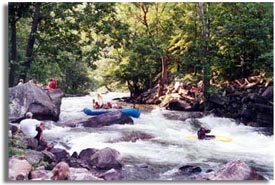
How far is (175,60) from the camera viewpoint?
15.8 ft

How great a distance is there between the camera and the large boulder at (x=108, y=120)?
497 centimetres

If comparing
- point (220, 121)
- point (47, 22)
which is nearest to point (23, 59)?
point (47, 22)

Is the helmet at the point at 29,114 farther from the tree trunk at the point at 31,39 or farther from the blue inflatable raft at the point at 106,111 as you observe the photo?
the blue inflatable raft at the point at 106,111

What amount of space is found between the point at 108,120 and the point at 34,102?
977mm

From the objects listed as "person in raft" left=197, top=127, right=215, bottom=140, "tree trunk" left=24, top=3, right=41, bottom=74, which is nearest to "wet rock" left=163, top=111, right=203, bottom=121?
"person in raft" left=197, top=127, right=215, bottom=140

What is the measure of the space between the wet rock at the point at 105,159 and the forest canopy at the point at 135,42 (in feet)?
2.62

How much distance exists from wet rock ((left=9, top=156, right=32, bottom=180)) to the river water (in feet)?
1.57

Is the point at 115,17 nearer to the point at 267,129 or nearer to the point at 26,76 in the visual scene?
the point at 26,76

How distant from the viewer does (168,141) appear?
15.1 feet

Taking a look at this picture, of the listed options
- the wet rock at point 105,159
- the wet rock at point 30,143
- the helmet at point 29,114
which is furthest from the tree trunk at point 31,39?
the wet rock at point 105,159

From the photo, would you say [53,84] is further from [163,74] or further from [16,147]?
[163,74]

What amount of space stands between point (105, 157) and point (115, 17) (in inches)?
71.2

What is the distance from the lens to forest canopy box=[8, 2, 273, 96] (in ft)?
15.0

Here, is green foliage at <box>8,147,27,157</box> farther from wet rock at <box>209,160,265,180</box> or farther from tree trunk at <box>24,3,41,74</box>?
wet rock at <box>209,160,265,180</box>
